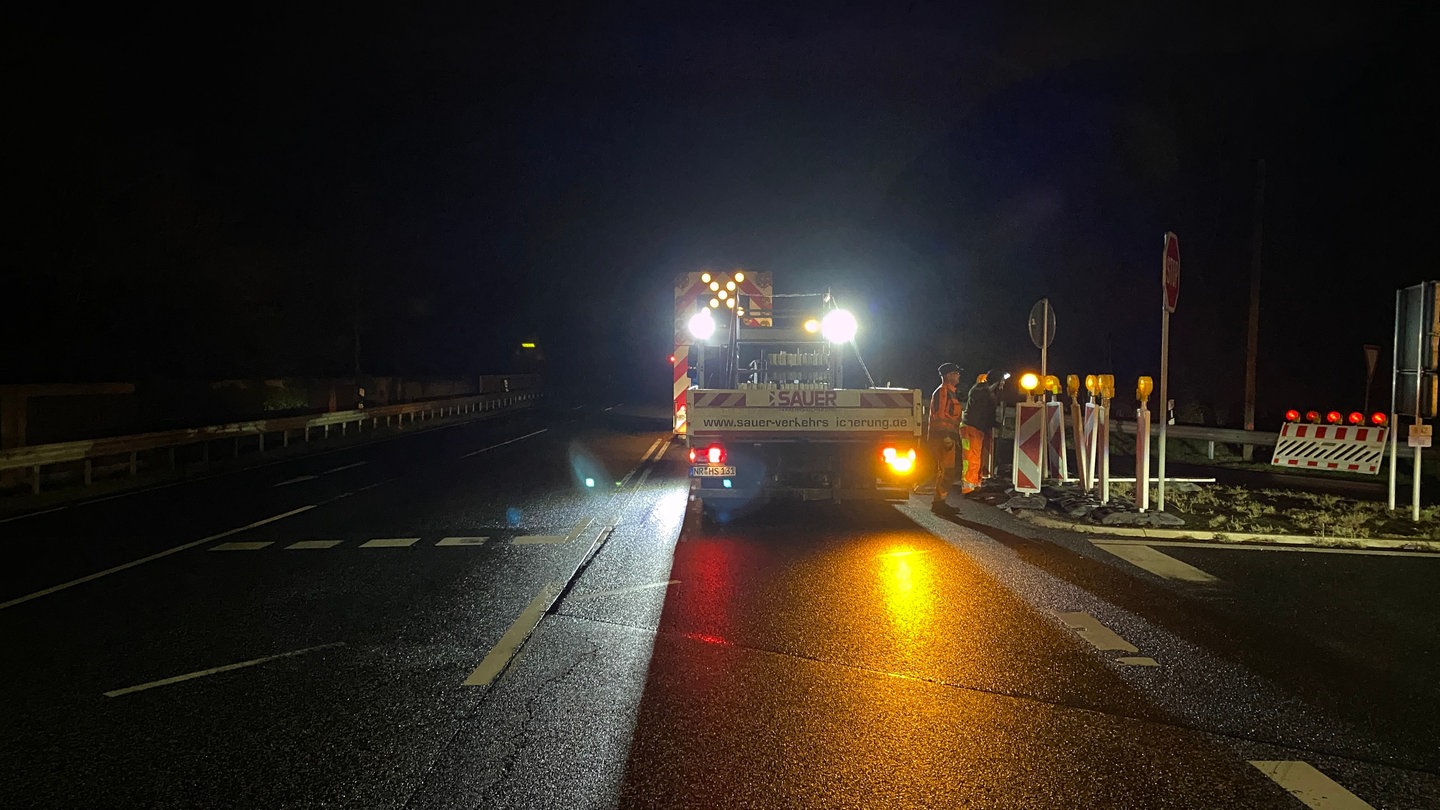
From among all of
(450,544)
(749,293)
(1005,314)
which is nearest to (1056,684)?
(450,544)

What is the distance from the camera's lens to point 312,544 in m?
11.1

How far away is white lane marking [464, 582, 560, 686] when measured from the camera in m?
6.15

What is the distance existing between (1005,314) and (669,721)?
5247 centimetres

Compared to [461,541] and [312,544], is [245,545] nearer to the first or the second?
[312,544]

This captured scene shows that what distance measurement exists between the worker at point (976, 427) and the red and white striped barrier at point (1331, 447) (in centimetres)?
523

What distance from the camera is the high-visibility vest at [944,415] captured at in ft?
47.9

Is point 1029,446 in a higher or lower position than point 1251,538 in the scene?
higher

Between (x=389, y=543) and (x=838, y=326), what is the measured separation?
6.83 m

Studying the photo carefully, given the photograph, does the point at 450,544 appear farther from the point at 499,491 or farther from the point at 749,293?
the point at 749,293

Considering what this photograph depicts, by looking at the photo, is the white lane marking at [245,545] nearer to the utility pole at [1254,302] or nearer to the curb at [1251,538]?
the curb at [1251,538]

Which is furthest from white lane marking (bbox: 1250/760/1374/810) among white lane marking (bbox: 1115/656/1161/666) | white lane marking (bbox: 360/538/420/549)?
white lane marking (bbox: 360/538/420/549)

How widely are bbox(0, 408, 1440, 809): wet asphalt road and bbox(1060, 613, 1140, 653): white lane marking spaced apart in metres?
0.04

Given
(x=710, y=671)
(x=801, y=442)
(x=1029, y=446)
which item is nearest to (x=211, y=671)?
(x=710, y=671)

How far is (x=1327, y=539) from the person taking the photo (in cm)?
1084
